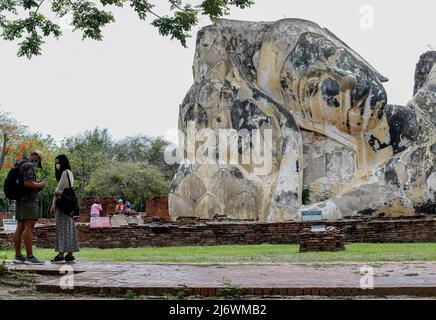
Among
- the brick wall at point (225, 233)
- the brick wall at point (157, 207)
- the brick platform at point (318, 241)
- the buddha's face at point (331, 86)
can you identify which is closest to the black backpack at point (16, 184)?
the brick platform at point (318, 241)

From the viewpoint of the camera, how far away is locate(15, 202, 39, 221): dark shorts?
8695 mm

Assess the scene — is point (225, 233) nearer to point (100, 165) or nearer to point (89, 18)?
point (89, 18)

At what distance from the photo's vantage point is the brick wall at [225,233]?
50.6 feet

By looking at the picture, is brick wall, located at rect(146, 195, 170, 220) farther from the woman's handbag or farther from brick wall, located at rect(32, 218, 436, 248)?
the woman's handbag

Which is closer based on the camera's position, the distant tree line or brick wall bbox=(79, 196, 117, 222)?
brick wall bbox=(79, 196, 117, 222)

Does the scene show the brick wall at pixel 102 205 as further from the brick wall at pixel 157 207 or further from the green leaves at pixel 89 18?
the green leaves at pixel 89 18

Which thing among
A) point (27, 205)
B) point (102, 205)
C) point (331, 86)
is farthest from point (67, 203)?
point (102, 205)

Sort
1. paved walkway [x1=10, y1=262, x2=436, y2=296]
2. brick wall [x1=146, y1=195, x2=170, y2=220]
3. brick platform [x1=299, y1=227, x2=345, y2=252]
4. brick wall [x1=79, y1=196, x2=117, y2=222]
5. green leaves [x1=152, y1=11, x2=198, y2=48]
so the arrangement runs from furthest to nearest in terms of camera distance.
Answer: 1. brick wall [x1=146, y1=195, x2=170, y2=220]
2. brick wall [x1=79, y1=196, x2=117, y2=222]
3. brick platform [x1=299, y1=227, x2=345, y2=252]
4. green leaves [x1=152, y1=11, x2=198, y2=48]
5. paved walkway [x1=10, y1=262, x2=436, y2=296]

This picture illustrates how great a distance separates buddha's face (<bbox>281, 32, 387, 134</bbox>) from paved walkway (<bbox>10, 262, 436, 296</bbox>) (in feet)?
39.6

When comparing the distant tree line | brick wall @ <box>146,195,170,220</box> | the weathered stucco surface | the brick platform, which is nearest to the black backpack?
the brick platform

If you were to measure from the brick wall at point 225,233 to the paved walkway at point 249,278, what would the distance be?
21.7ft

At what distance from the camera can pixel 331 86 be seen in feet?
67.6
